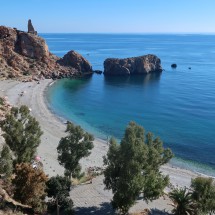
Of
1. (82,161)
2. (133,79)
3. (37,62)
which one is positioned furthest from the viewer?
(133,79)

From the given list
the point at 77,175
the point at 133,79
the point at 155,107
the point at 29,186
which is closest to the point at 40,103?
the point at 155,107

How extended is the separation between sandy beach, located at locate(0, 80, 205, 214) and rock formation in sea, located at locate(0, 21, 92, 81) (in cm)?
1614

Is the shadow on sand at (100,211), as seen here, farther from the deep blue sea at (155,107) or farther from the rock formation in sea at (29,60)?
the rock formation in sea at (29,60)

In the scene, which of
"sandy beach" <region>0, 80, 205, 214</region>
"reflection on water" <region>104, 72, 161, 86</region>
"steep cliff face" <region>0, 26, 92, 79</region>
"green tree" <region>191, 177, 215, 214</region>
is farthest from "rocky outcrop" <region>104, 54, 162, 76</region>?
"green tree" <region>191, 177, 215, 214</region>

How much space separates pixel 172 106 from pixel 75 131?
5944cm

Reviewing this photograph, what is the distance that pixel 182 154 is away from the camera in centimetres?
5603

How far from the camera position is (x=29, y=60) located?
12350 centimetres

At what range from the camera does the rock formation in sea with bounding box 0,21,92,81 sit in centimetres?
11538

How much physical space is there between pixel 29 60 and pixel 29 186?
102 m

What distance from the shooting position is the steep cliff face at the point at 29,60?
11588 cm

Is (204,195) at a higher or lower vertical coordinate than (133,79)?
higher

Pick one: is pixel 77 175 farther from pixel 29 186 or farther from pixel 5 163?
pixel 5 163

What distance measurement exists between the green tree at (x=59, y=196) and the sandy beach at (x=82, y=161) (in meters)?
2.16

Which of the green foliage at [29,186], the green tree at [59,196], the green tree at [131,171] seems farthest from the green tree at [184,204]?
the green foliage at [29,186]
